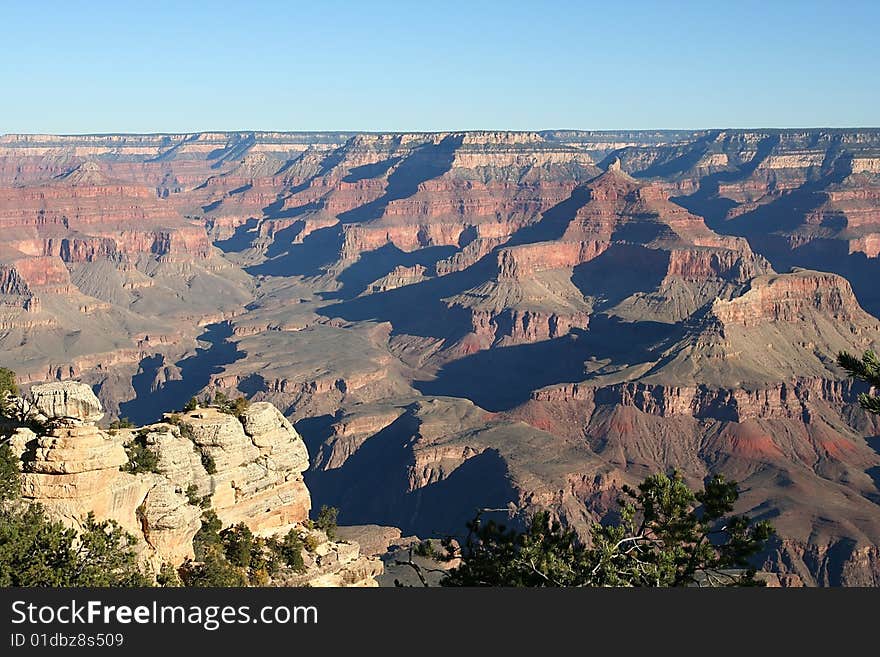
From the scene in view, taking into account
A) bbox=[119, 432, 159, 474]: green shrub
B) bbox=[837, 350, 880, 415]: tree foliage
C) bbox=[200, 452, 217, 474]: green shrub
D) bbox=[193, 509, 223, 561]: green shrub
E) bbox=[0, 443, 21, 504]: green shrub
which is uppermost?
bbox=[837, 350, 880, 415]: tree foliage

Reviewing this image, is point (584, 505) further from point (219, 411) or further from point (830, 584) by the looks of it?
point (219, 411)

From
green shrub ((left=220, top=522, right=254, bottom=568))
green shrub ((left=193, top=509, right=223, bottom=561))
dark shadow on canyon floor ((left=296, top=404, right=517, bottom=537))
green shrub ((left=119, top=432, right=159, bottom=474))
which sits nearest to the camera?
green shrub ((left=119, top=432, right=159, bottom=474))

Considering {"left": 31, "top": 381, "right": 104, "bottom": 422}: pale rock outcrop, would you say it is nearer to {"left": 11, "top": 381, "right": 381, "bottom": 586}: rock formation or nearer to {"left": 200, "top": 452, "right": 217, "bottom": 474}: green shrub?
{"left": 11, "top": 381, "right": 381, "bottom": 586}: rock formation

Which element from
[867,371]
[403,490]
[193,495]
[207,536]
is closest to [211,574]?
[207,536]

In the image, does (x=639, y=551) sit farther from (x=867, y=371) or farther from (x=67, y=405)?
(x=67, y=405)

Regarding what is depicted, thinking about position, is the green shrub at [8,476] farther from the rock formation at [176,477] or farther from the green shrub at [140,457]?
the green shrub at [140,457]

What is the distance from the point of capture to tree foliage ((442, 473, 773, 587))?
103 ft

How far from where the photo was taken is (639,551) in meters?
34.2

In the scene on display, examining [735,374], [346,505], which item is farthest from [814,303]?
[346,505]

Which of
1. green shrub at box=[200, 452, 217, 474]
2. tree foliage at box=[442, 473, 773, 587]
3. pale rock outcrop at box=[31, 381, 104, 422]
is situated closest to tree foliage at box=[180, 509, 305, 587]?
green shrub at box=[200, 452, 217, 474]

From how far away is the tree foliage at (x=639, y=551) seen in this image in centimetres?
3131

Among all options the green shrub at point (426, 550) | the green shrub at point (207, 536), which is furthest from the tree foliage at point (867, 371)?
the green shrub at point (207, 536)

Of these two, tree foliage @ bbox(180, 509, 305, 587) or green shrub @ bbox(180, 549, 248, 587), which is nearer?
green shrub @ bbox(180, 549, 248, 587)

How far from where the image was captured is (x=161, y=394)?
187125mm
